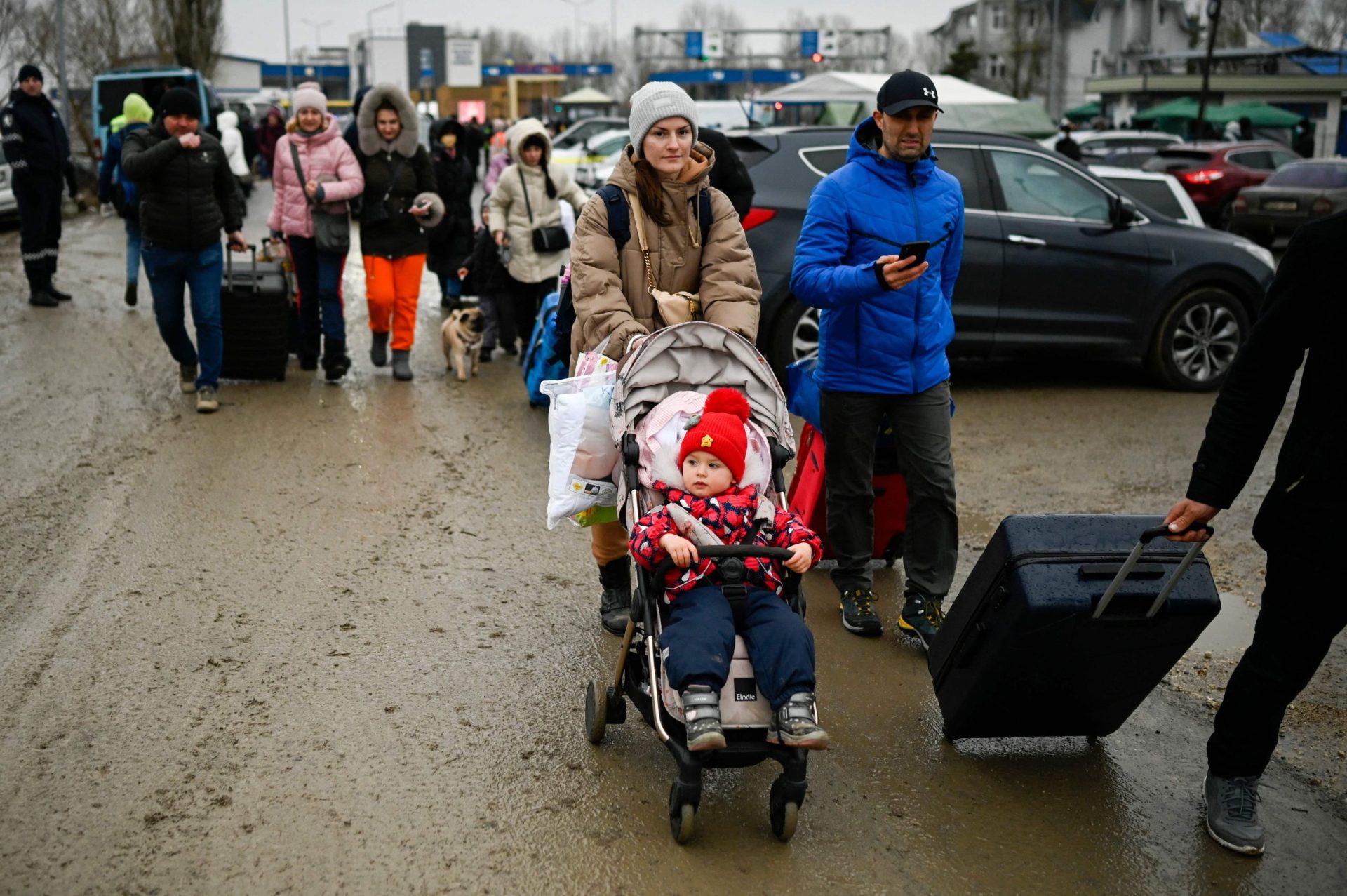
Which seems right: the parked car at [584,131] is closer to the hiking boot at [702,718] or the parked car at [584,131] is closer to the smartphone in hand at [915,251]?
the smartphone in hand at [915,251]

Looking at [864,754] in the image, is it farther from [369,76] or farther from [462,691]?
[369,76]

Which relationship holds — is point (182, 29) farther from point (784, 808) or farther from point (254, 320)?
point (784, 808)

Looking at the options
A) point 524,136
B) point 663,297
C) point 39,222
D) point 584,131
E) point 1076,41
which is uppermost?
point 1076,41

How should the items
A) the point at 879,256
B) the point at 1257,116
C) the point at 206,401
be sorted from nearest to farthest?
the point at 879,256, the point at 206,401, the point at 1257,116

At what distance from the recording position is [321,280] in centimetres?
952

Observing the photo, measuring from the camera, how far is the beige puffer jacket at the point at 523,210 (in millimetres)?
9867

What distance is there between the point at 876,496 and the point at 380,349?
550 centimetres

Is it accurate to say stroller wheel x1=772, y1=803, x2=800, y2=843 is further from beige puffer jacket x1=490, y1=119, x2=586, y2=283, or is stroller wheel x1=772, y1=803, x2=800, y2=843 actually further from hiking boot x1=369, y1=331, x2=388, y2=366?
hiking boot x1=369, y1=331, x2=388, y2=366

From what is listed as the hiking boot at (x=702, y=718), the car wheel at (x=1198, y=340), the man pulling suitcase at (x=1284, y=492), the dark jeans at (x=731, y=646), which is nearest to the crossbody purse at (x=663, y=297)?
the dark jeans at (x=731, y=646)

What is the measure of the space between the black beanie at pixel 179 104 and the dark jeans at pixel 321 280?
3.99ft

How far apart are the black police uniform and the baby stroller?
10.5 m

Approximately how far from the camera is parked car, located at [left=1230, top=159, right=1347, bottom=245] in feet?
67.0

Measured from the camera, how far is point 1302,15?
80000mm

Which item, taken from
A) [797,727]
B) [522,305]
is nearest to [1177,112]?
[522,305]
